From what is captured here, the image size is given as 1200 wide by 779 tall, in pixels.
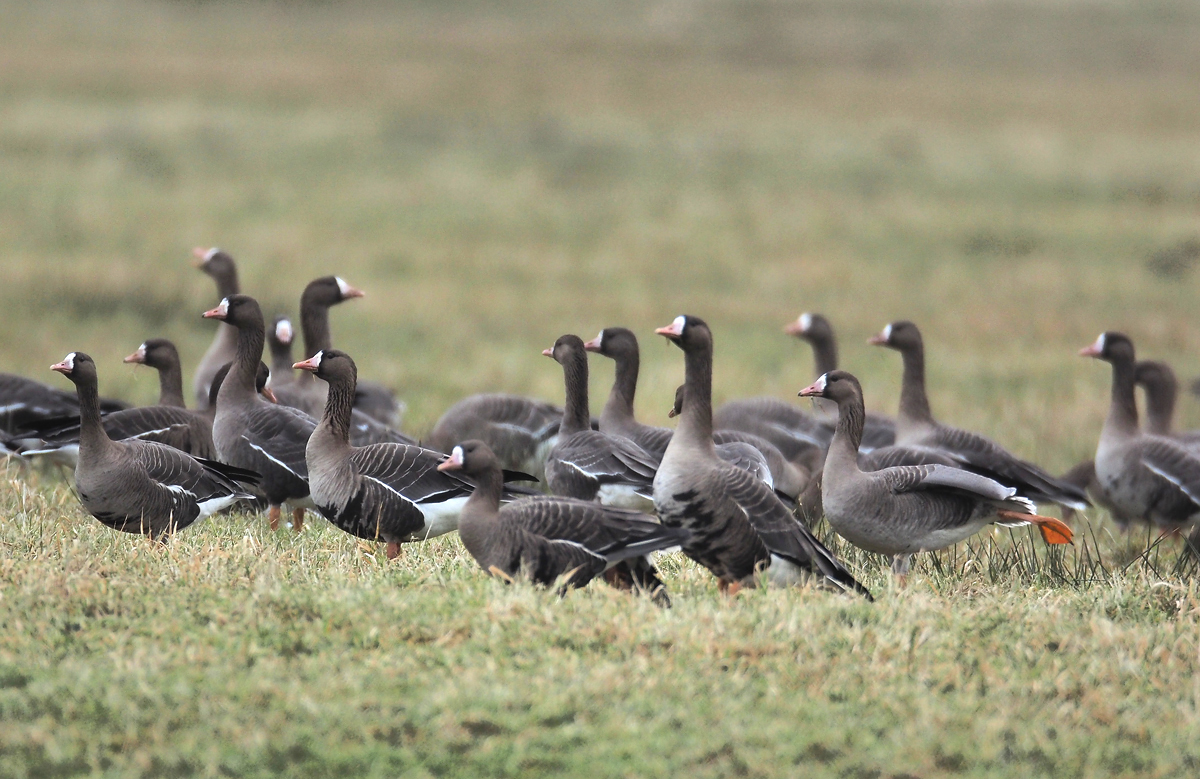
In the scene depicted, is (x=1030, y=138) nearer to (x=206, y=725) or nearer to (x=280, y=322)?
(x=280, y=322)

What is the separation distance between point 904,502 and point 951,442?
3.33m

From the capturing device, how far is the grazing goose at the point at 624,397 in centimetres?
1045

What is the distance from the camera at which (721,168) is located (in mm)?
34219

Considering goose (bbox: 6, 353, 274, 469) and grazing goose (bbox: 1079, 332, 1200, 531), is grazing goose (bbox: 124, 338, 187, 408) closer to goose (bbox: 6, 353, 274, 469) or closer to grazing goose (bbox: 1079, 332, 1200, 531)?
goose (bbox: 6, 353, 274, 469)

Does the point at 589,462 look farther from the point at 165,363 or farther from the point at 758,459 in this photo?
the point at 165,363

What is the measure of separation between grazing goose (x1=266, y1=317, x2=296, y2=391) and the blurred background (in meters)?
1.83

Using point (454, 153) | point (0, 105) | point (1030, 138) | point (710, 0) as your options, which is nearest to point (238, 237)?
point (454, 153)

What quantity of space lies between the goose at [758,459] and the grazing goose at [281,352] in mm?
3764

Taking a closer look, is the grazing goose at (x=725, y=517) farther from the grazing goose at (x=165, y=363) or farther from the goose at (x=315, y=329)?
the grazing goose at (x=165, y=363)

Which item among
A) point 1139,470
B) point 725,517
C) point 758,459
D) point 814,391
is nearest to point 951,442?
point 1139,470

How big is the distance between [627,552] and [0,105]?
32146mm

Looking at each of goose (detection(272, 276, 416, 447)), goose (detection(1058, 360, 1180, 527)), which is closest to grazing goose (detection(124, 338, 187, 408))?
goose (detection(272, 276, 416, 447))

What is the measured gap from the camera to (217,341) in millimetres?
13312

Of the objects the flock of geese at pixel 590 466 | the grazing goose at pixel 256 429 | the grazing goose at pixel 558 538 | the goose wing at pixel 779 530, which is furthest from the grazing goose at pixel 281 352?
the goose wing at pixel 779 530
